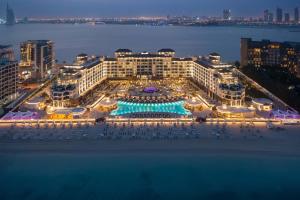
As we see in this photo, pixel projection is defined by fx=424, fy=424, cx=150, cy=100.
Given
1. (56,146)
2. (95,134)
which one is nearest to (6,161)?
(56,146)

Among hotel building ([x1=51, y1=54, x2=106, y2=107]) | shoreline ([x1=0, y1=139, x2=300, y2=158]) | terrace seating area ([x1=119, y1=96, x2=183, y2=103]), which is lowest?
shoreline ([x1=0, y1=139, x2=300, y2=158])

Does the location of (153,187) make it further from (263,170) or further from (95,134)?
(95,134)

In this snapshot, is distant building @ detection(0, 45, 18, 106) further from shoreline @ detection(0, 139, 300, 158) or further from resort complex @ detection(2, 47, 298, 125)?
shoreline @ detection(0, 139, 300, 158)

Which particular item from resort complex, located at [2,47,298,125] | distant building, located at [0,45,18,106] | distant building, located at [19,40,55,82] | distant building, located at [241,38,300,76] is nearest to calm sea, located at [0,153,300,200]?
resort complex, located at [2,47,298,125]

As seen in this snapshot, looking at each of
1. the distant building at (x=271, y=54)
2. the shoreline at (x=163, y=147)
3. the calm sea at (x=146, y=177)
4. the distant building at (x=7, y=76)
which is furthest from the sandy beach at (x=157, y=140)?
the distant building at (x=271, y=54)

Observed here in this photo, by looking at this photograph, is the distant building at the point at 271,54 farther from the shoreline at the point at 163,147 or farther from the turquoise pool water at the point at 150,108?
the shoreline at the point at 163,147

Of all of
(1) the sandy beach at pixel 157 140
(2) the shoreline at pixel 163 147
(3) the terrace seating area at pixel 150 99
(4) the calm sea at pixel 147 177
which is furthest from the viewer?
(3) the terrace seating area at pixel 150 99
